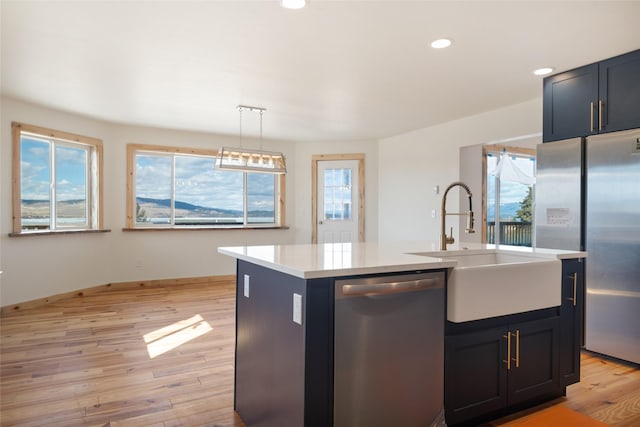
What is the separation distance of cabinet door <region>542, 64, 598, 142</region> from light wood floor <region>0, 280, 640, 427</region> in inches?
75.4

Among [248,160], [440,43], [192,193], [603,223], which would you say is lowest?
[603,223]

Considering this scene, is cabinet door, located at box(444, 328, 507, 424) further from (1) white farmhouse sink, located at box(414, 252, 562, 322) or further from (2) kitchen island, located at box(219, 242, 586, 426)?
(1) white farmhouse sink, located at box(414, 252, 562, 322)

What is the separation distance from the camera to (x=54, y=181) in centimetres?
503

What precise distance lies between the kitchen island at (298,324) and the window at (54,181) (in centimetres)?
384

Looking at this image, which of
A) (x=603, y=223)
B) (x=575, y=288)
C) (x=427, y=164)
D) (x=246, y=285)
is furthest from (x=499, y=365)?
(x=427, y=164)

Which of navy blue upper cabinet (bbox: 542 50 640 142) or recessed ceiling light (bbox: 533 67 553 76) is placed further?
recessed ceiling light (bbox: 533 67 553 76)

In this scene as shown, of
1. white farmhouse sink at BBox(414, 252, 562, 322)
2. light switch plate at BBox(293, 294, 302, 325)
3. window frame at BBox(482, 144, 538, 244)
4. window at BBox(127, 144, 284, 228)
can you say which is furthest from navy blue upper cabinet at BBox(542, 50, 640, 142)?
window at BBox(127, 144, 284, 228)

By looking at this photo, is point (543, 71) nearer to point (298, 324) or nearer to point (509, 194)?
point (298, 324)

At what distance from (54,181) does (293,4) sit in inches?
167

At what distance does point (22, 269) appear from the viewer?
4543 mm

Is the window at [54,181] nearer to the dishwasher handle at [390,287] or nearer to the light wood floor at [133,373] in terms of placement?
the light wood floor at [133,373]

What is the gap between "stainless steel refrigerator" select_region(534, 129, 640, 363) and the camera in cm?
301

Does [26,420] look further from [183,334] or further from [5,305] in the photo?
[5,305]

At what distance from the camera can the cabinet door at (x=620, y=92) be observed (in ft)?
9.84
